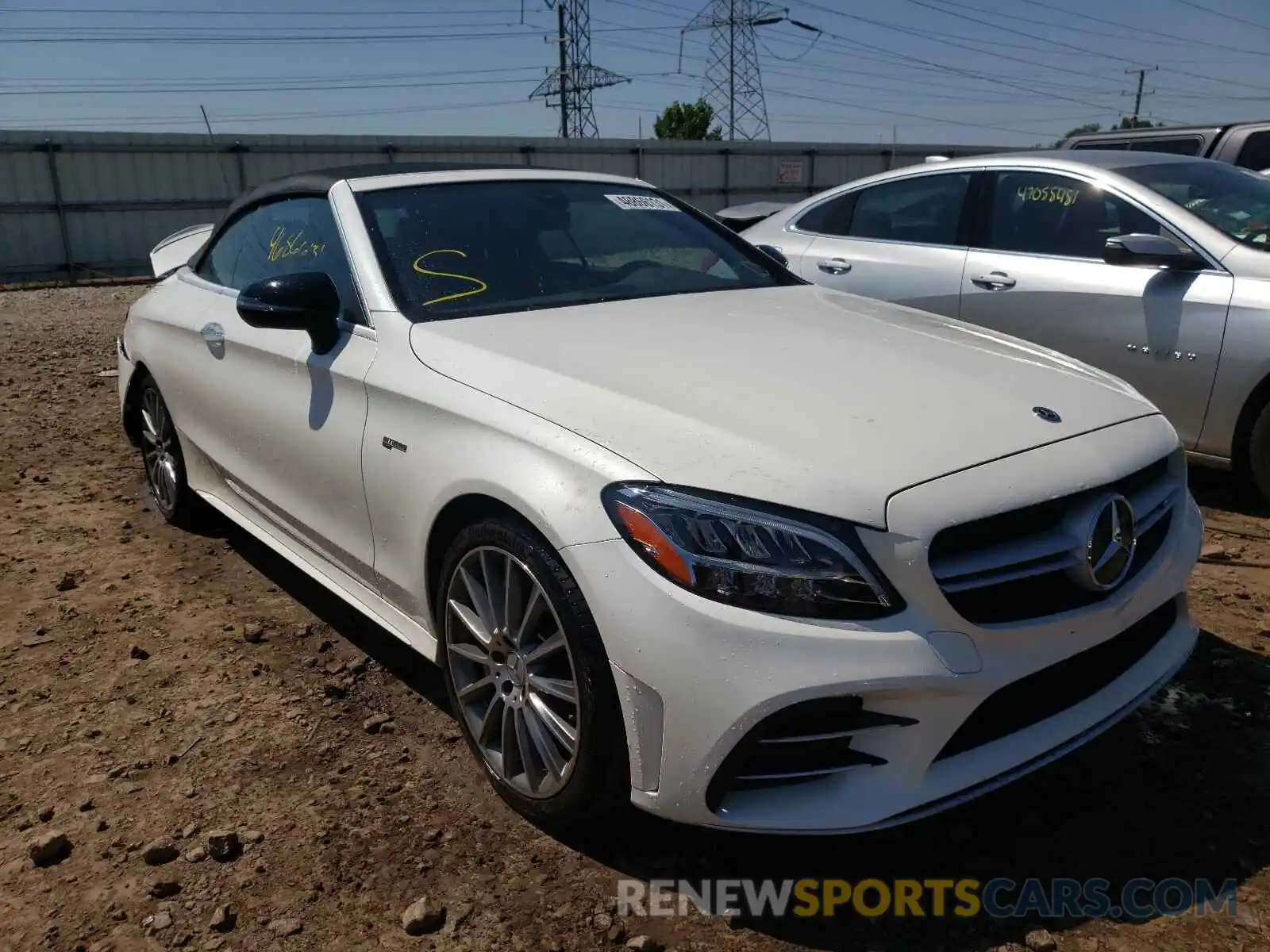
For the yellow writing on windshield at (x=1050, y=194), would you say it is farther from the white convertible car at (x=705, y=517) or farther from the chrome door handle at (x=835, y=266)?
the white convertible car at (x=705, y=517)

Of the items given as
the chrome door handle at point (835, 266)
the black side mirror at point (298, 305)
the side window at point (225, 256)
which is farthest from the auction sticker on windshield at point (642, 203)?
the chrome door handle at point (835, 266)

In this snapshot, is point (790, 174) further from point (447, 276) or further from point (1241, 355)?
point (447, 276)

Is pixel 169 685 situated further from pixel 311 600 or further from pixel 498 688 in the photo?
pixel 498 688

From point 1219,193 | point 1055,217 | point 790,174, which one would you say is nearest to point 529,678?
point 1055,217

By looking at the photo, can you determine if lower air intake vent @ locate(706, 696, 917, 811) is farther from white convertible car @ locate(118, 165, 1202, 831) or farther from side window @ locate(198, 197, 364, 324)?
side window @ locate(198, 197, 364, 324)

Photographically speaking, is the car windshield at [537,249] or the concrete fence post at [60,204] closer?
the car windshield at [537,249]

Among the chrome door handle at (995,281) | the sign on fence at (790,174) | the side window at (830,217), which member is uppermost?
the side window at (830,217)

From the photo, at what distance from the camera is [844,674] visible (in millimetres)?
1954

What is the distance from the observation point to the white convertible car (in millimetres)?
2008

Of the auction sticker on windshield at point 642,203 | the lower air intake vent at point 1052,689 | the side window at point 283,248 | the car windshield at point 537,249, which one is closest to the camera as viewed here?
the lower air intake vent at point 1052,689

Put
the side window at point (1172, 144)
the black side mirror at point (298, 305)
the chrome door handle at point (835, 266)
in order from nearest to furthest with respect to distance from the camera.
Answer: the black side mirror at point (298, 305) → the chrome door handle at point (835, 266) → the side window at point (1172, 144)

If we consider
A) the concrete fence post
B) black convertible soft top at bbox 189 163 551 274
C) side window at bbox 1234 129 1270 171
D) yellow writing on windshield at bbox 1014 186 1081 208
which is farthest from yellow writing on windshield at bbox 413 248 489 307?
the concrete fence post

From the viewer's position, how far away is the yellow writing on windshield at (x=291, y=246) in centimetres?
346

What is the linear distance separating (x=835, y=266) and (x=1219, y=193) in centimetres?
187
